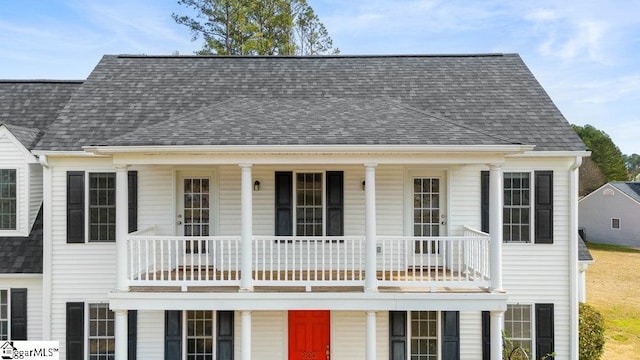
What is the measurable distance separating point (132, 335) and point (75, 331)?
52.5 inches

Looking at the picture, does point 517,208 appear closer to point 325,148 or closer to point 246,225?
point 325,148

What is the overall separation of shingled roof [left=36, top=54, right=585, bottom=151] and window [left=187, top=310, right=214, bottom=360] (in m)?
4.34

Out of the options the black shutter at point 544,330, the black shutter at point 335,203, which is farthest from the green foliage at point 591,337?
the black shutter at point 335,203

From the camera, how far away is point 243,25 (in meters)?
24.0

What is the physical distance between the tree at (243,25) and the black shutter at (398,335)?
61.2 feet

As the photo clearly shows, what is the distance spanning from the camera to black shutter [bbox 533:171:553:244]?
966 centimetres

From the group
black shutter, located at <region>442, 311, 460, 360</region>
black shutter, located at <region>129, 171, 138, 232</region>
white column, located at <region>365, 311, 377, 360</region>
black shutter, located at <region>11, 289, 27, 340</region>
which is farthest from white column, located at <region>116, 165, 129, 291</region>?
black shutter, located at <region>442, 311, 460, 360</region>

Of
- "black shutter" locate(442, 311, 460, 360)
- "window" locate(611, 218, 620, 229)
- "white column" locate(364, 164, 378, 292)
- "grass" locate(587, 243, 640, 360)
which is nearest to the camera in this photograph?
"white column" locate(364, 164, 378, 292)

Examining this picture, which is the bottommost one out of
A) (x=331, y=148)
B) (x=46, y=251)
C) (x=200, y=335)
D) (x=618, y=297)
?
(x=618, y=297)

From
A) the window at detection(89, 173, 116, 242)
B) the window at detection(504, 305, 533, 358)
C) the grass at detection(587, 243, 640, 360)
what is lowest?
the grass at detection(587, 243, 640, 360)

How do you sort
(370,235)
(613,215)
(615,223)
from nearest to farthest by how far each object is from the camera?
(370,235) → (615,223) → (613,215)

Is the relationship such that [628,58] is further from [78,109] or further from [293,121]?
[78,109]

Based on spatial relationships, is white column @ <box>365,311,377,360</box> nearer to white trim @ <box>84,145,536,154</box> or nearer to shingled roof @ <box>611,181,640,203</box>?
white trim @ <box>84,145,536,154</box>

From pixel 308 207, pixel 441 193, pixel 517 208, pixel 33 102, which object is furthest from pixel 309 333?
pixel 33 102
